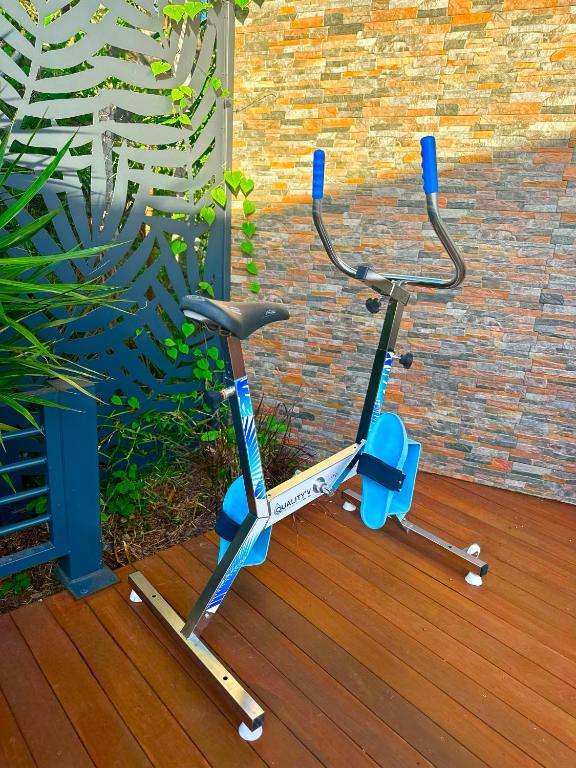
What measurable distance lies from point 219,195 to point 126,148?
2.00 feet

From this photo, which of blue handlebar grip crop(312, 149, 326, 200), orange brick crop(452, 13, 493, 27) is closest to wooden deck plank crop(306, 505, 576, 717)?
blue handlebar grip crop(312, 149, 326, 200)

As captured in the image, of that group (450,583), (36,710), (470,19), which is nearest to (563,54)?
(470,19)

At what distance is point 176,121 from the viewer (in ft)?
8.81

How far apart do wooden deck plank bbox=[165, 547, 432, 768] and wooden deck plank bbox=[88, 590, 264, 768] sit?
26 cm

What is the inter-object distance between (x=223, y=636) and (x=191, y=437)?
53.2 inches

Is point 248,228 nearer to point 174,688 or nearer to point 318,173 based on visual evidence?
point 318,173

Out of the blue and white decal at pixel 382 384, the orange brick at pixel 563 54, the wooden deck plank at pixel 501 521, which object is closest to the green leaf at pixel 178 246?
the blue and white decal at pixel 382 384

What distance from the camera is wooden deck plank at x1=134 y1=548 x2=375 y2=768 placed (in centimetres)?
147

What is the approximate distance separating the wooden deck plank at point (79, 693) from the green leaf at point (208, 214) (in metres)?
Result: 2.06

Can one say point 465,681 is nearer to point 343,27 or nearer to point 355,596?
point 355,596

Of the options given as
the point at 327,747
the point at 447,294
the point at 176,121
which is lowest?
the point at 327,747

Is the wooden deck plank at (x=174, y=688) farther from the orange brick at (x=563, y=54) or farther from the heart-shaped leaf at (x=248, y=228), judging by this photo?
the orange brick at (x=563, y=54)

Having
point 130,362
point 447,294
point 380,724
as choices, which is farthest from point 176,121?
point 380,724

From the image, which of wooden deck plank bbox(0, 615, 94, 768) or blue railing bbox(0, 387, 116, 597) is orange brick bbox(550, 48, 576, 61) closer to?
blue railing bbox(0, 387, 116, 597)
